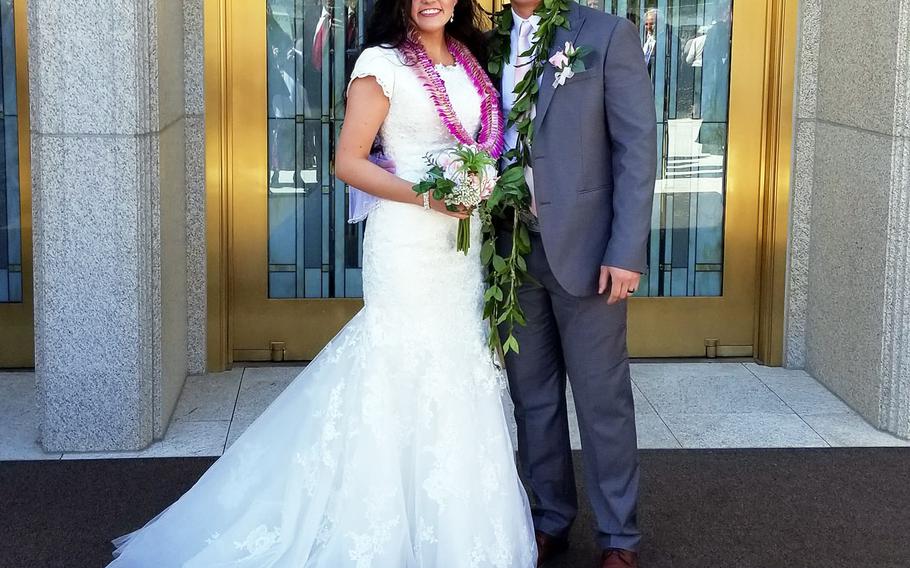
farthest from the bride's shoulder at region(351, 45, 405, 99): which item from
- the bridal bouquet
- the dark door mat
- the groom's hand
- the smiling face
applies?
the dark door mat

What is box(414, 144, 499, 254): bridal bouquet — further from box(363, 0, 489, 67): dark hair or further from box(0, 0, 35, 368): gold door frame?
box(0, 0, 35, 368): gold door frame

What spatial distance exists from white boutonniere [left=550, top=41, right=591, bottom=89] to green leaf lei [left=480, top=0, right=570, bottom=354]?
0.07 metres

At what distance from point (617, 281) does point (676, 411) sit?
6.82ft

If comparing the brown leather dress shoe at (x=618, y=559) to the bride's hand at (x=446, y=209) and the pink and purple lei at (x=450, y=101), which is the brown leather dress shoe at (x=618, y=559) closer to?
the bride's hand at (x=446, y=209)

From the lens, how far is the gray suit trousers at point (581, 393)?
4203 millimetres

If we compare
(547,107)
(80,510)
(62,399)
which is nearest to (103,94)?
(62,399)

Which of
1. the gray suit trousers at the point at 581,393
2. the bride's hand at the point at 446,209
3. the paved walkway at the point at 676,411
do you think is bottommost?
the paved walkway at the point at 676,411

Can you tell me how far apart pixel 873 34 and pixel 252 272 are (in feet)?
9.94

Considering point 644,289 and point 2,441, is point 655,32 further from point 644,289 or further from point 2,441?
point 2,441

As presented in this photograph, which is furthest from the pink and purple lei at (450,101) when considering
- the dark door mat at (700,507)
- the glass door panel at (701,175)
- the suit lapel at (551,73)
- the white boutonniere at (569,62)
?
the glass door panel at (701,175)

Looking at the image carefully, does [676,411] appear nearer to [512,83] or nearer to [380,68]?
[512,83]

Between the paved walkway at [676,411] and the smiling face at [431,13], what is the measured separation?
2.18 meters

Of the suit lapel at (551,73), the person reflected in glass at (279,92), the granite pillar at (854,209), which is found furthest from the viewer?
the person reflected in glass at (279,92)

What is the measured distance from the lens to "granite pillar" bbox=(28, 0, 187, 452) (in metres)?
5.09
